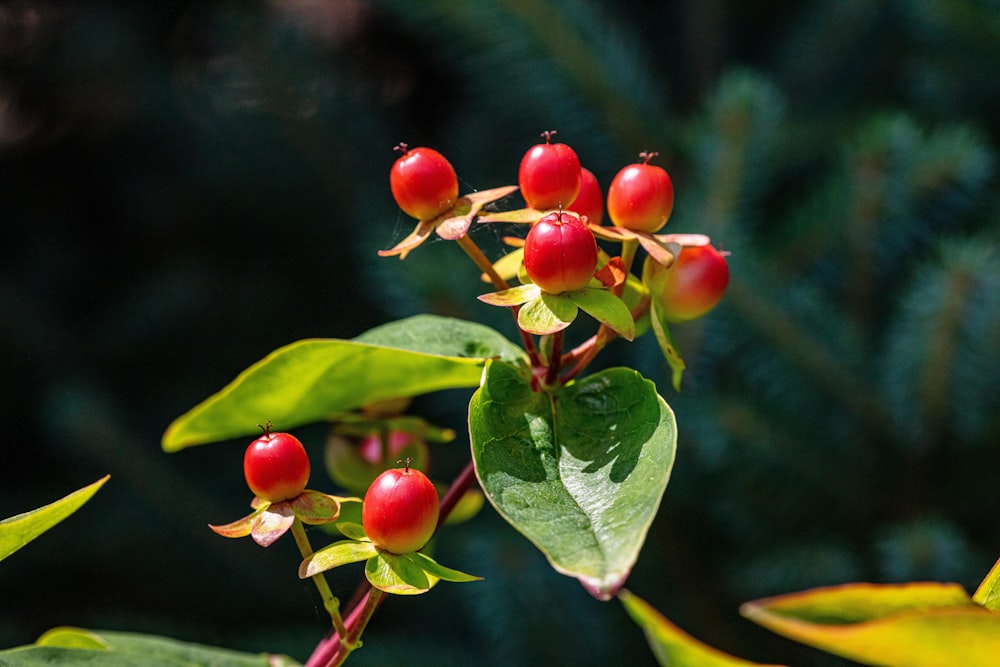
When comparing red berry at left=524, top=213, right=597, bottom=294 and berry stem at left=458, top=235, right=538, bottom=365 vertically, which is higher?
red berry at left=524, top=213, right=597, bottom=294

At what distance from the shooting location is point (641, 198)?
281 mm

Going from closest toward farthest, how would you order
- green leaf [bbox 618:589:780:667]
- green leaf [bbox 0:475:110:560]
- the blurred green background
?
green leaf [bbox 618:589:780:667] < green leaf [bbox 0:475:110:560] < the blurred green background

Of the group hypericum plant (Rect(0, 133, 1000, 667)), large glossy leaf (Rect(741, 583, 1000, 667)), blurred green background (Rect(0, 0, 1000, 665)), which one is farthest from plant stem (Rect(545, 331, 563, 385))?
blurred green background (Rect(0, 0, 1000, 665))

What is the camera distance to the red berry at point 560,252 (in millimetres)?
245

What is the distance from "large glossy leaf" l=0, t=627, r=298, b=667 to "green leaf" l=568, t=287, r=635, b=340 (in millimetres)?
190

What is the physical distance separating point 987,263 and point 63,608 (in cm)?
102

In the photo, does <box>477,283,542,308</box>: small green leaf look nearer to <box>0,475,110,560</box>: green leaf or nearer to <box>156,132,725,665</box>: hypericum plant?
<box>156,132,725,665</box>: hypericum plant

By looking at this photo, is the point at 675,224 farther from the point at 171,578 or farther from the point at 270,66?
the point at 171,578

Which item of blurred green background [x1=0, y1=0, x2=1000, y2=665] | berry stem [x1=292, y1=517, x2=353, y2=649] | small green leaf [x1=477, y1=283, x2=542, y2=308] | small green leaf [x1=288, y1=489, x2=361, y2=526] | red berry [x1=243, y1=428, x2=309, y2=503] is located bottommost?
blurred green background [x1=0, y1=0, x2=1000, y2=665]

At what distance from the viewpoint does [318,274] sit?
3.51ft

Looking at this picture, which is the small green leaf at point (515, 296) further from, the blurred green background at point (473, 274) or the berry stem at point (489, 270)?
the blurred green background at point (473, 274)

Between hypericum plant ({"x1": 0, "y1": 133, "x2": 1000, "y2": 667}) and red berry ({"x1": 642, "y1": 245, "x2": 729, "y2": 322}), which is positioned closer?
hypericum plant ({"x1": 0, "y1": 133, "x2": 1000, "y2": 667})

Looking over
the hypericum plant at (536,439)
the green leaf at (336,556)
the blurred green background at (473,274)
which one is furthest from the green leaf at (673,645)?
the blurred green background at (473,274)

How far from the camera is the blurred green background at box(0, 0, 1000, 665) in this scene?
778mm
